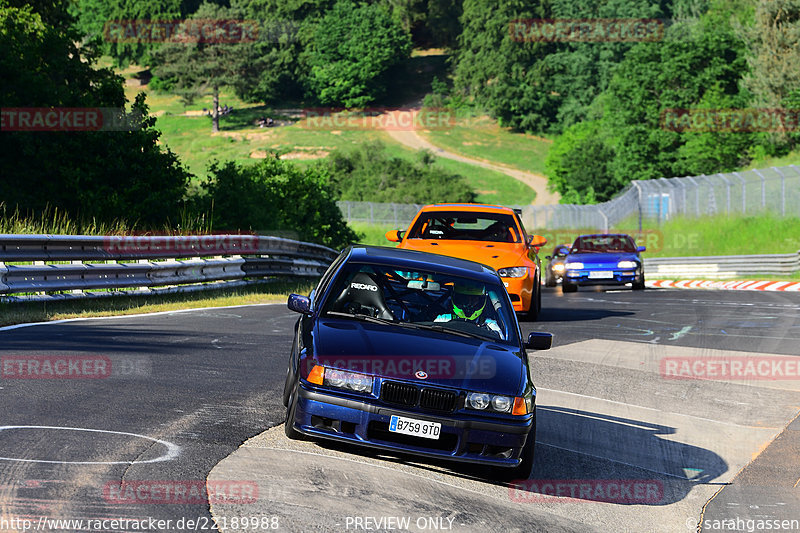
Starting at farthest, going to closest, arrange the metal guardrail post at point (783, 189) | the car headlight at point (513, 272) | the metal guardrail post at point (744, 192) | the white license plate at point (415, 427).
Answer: the metal guardrail post at point (744, 192) → the metal guardrail post at point (783, 189) → the car headlight at point (513, 272) → the white license plate at point (415, 427)

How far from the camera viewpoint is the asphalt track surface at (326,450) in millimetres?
5527

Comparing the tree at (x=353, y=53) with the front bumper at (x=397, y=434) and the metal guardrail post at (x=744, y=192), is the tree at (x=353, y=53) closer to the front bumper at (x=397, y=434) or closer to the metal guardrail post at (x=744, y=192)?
the metal guardrail post at (x=744, y=192)

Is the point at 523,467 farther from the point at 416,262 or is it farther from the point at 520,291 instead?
the point at 520,291

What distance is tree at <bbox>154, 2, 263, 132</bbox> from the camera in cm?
12950

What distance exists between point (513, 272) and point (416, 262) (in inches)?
293

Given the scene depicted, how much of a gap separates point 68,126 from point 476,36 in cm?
11923

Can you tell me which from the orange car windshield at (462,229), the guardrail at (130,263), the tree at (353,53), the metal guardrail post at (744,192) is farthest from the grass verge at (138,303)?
the tree at (353,53)

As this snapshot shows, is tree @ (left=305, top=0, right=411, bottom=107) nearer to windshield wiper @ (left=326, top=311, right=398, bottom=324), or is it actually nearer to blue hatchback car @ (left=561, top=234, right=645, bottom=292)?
blue hatchback car @ (left=561, top=234, right=645, bottom=292)

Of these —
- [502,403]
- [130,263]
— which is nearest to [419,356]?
[502,403]

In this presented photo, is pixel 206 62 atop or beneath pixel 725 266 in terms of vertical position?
atop

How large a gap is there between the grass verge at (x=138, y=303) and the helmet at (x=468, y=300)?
692 centimetres

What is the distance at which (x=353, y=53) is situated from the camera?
139 meters

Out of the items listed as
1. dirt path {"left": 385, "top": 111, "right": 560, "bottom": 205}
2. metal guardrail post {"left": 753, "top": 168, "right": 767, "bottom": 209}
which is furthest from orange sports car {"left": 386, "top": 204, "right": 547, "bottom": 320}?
dirt path {"left": 385, "top": 111, "right": 560, "bottom": 205}

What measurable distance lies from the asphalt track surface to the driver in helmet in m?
1.06
